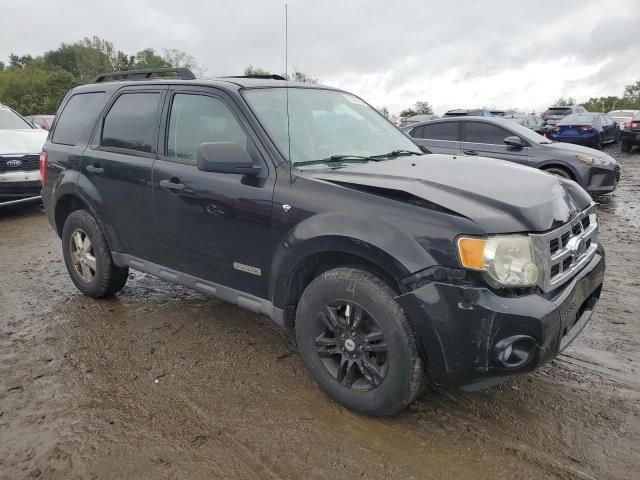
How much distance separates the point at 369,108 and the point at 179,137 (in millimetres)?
1586

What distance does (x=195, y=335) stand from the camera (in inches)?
151

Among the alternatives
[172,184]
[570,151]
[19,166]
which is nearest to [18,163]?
[19,166]

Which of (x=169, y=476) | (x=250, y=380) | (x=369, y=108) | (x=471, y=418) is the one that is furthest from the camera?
(x=369, y=108)

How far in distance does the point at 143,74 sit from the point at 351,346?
310 cm

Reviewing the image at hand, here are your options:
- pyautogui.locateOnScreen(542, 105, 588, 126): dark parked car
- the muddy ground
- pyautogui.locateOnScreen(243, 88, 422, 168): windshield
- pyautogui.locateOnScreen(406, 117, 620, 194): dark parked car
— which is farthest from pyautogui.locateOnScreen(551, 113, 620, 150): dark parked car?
pyautogui.locateOnScreen(243, 88, 422, 168): windshield

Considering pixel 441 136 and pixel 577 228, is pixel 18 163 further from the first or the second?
pixel 577 228

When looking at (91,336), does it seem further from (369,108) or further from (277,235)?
(369,108)

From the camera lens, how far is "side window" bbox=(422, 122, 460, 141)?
9.20 meters

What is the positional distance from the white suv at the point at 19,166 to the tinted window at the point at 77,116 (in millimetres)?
3914

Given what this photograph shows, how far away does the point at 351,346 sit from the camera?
2.74 meters

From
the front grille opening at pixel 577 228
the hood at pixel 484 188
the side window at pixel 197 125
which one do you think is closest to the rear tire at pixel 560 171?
the hood at pixel 484 188

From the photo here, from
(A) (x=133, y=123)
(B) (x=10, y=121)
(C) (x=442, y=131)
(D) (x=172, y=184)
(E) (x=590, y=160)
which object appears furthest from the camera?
(C) (x=442, y=131)

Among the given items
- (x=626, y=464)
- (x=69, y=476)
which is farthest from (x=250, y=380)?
(x=626, y=464)

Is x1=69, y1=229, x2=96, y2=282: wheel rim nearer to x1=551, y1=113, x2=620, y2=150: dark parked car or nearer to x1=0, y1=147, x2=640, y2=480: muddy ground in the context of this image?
x1=0, y1=147, x2=640, y2=480: muddy ground
